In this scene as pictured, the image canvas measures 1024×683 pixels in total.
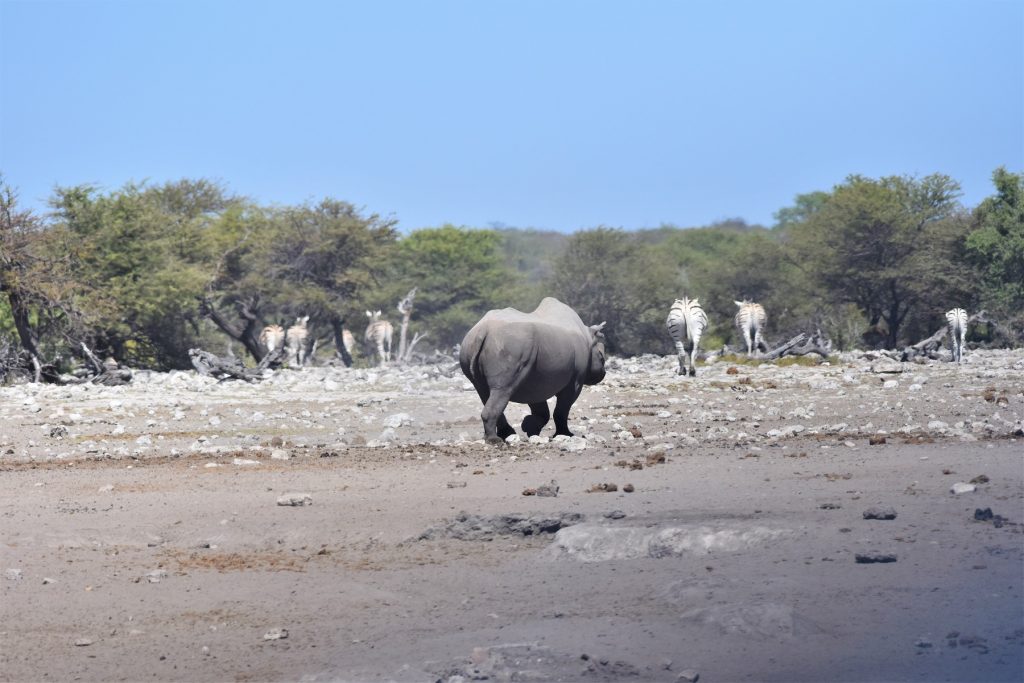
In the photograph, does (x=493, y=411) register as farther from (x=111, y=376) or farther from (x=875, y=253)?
(x=875, y=253)

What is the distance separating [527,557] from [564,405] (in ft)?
21.2

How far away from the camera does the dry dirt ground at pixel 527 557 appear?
6805mm

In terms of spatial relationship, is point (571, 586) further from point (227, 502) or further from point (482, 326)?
point (482, 326)

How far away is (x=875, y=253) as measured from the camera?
43.7 m

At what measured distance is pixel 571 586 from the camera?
7988 millimetres

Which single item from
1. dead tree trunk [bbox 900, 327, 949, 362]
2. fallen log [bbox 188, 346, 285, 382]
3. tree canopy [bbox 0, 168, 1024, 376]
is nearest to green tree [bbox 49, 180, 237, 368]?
tree canopy [bbox 0, 168, 1024, 376]

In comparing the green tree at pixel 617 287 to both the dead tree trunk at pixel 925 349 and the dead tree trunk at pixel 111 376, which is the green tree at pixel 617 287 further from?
the dead tree trunk at pixel 111 376

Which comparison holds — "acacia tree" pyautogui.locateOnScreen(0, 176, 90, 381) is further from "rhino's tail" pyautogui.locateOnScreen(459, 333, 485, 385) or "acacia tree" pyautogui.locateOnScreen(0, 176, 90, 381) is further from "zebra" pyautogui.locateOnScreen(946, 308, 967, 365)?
"zebra" pyautogui.locateOnScreen(946, 308, 967, 365)

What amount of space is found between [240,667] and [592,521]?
2870 mm

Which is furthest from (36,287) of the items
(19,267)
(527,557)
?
(527,557)

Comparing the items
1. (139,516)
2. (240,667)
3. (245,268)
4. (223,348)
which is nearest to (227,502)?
(139,516)

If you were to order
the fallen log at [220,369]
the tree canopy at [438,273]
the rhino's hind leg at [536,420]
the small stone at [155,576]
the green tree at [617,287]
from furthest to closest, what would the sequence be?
the green tree at [617,287] → the tree canopy at [438,273] → the fallen log at [220,369] → the rhino's hind leg at [536,420] → the small stone at [155,576]

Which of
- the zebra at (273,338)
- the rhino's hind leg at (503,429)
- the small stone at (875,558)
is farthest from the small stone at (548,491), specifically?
the zebra at (273,338)

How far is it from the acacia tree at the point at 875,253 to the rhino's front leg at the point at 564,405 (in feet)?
93.7
